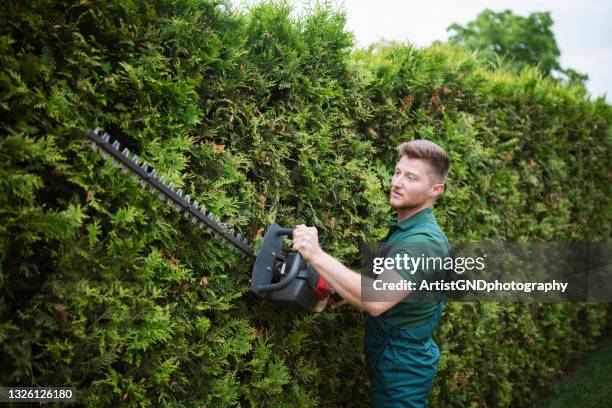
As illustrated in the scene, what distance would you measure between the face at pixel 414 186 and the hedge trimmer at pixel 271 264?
666 millimetres

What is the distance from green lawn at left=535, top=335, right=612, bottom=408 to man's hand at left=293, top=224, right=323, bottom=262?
426 centimetres

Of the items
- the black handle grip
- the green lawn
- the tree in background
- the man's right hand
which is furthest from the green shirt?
the tree in background

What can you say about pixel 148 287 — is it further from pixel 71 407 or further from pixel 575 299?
pixel 575 299

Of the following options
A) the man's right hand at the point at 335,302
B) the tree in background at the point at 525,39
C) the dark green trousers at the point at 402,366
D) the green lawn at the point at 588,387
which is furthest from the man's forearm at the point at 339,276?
the tree in background at the point at 525,39

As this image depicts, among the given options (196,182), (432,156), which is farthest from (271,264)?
(432,156)

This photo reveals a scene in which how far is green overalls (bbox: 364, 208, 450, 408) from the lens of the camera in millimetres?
2689

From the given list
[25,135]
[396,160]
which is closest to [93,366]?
[25,135]

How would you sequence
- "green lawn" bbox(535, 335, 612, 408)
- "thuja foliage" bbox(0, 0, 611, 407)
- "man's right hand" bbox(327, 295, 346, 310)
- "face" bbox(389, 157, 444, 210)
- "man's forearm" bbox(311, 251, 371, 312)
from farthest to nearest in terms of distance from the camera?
"green lawn" bbox(535, 335, 612, 408) → "man's right hand" bbox(327, 295, 346, 310) → "face" bbox(389, 157, 444, 210) → "man's forearm" bbox(311, 251, 371, 312) → "thuja foliage" bbox(0, 0, 611, 407)

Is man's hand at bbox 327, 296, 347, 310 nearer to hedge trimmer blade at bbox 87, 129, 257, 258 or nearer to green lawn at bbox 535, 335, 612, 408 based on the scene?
hedge trimmer blade at bbox 87, 129, 257, 258

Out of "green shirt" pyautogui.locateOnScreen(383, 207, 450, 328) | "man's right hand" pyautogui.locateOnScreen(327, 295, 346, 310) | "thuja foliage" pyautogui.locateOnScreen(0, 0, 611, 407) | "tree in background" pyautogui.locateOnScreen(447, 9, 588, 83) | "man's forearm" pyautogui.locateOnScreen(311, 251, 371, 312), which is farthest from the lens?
"tree in background" pyautogui.locateOnScreen(447, 9, 588, 83)

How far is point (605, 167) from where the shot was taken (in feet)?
21.5

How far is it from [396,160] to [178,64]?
1873 mm

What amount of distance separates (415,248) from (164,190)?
123cm

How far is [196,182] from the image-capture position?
2.48 metres
